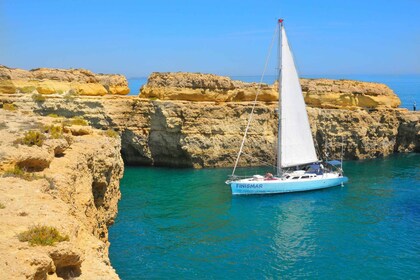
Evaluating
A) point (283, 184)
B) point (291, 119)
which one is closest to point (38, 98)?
point (291, 119)

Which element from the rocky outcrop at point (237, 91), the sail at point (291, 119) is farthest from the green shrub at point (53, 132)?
the rocky outcrop at point (237, 91)

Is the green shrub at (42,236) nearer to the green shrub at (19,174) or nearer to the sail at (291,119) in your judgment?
the green shrub at (19,174)

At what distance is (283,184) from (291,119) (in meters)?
6.90

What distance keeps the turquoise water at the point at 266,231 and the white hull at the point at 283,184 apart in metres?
0.70

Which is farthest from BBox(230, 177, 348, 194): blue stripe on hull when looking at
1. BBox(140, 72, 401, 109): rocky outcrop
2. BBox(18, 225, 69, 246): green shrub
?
BBox(18, 225, 69, 246): green shrub

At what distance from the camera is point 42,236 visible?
7977 millimetres

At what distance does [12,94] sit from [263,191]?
29.8 metres

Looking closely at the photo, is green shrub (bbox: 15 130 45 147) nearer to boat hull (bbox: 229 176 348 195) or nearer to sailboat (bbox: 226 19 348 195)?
boat hull (bbox: 229 176 348 195)

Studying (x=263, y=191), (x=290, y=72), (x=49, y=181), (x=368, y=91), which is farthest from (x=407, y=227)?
(x=368, y=91)

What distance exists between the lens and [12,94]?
46.5 meters

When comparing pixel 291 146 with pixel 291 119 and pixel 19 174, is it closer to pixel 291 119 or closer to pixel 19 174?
pixel 291 119

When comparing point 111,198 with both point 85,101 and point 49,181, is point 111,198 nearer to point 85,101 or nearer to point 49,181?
point 49,181

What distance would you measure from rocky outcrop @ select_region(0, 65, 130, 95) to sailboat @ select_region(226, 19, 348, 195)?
2209cm

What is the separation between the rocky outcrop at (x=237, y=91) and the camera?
169 feet
